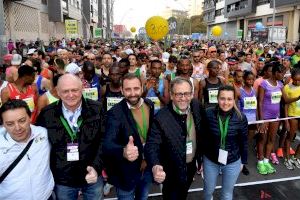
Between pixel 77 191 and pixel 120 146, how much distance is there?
72 centimetres

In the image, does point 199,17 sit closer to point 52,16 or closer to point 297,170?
point 52,16

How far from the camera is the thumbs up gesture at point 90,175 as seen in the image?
9.22 ft

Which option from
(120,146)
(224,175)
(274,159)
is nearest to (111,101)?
(120,146)

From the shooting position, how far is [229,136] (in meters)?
3.49

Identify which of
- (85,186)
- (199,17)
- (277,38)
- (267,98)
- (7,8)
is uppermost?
(199,17)

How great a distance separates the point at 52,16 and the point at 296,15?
30.3m

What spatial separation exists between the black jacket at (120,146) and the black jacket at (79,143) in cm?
12

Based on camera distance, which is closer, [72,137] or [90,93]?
[72,137]

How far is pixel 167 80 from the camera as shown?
5.45m

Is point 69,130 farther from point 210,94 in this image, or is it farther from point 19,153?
point 210,94

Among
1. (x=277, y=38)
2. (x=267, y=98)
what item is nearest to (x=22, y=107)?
(x=267, y=98)

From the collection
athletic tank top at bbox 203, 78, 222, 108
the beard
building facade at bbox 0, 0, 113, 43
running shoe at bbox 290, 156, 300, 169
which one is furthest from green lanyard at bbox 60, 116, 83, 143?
building facade at bbox 0, 0, 113, 43

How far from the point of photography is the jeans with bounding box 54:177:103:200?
306 cm

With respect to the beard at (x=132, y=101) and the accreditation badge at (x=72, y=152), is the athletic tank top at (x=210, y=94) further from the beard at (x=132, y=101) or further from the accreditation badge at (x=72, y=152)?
the accreditation badge at (x=72, y=152)
